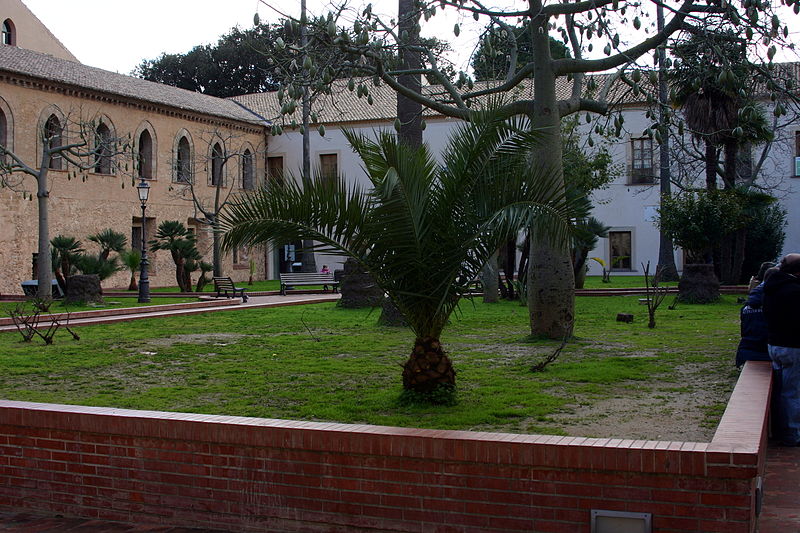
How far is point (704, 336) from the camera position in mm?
11703

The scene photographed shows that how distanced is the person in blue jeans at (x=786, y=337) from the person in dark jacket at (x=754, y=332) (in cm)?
79

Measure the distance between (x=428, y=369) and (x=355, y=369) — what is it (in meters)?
2.27

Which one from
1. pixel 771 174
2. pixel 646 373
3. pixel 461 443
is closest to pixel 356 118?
pixel 771 174

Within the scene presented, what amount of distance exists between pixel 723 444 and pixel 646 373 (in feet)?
12.5

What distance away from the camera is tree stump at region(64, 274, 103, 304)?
20.8m

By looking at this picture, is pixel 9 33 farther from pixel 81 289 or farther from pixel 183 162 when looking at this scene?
pixel 81 289

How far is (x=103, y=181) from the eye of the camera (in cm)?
3359

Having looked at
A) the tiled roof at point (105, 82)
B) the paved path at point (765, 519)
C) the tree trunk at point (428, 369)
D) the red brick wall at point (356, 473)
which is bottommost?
the paved path at point (765, 519)

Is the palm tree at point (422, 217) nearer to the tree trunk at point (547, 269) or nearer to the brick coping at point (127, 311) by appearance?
the tree trunk at point (547, 269)

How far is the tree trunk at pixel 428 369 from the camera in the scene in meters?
6.60

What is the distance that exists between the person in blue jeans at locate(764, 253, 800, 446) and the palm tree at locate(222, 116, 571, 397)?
6.01ft

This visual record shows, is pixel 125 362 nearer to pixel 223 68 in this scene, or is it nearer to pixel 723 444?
pixel 723 444

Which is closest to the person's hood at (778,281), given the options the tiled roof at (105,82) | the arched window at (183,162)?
the tiled roof at (105,82)

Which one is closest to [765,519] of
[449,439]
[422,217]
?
[449,439]
